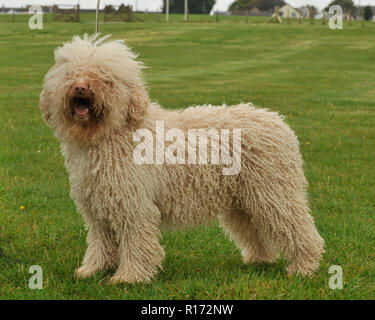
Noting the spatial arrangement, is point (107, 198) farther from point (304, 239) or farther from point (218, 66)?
point (218, 66)

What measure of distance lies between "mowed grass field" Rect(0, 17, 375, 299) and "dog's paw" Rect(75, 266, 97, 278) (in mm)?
88

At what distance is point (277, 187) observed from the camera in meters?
5.12

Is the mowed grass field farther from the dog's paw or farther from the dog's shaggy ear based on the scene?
the dog's shaggy ear

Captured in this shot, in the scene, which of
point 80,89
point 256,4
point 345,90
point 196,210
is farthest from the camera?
point 256,4

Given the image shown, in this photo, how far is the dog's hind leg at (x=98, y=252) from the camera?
17.0ft

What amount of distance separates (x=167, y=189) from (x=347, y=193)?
367 centimetres

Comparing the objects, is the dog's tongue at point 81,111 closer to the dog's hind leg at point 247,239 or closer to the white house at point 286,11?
the dog's hind leg at point 247,239

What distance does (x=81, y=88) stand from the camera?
439 cm

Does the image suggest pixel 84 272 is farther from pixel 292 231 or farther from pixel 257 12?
pixel 257 12

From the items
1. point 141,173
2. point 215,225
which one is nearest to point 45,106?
point 141,173

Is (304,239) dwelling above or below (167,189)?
below

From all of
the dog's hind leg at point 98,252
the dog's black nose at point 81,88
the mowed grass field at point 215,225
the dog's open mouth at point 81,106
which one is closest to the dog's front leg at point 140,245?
the mowed grass field at point 215,225

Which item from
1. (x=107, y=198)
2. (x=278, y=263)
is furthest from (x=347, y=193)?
(x=107, y=198)

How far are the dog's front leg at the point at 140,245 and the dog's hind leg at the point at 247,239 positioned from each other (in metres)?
0.95
